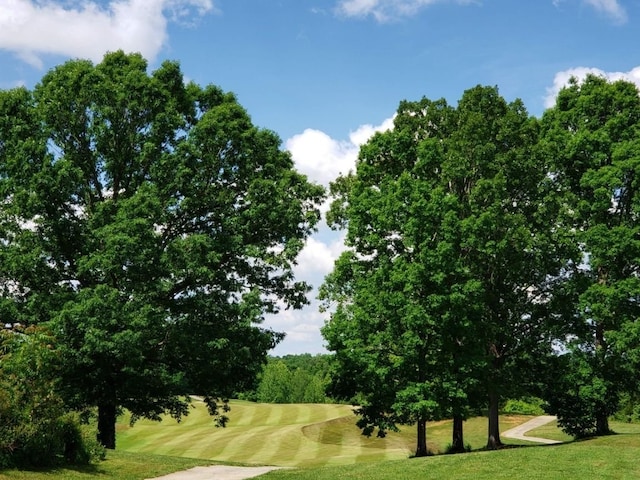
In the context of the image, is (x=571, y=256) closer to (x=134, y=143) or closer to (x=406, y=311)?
(x=406, y=311)

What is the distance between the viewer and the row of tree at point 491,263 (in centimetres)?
2647

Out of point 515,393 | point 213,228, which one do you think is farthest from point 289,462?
point 213,228

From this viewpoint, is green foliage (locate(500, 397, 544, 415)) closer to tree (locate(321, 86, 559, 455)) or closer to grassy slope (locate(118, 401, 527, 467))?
grassy slope (locate(118, 401, 527, 467))

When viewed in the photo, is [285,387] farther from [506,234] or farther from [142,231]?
[142,231]

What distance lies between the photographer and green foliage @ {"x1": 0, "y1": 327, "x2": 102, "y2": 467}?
16.6 m

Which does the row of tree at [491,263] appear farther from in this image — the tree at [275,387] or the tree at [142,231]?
the tree at [275,387]

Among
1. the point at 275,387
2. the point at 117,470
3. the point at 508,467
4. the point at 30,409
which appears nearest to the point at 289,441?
the point at 508,467

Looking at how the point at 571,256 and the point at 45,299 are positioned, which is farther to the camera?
the point at 571,256

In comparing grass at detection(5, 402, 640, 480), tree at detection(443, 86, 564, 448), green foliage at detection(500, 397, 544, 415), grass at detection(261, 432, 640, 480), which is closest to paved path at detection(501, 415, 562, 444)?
grass at detection(5, 402, 640, 480)

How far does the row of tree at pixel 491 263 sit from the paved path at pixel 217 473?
7.14m

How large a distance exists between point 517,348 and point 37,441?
21.8m

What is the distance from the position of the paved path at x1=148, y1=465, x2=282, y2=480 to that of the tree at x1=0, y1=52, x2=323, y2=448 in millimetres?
4901

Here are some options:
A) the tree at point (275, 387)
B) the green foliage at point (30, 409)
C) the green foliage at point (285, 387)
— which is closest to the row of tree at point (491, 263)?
the green foliage at point (30, 409)

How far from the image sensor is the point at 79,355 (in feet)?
76.9
